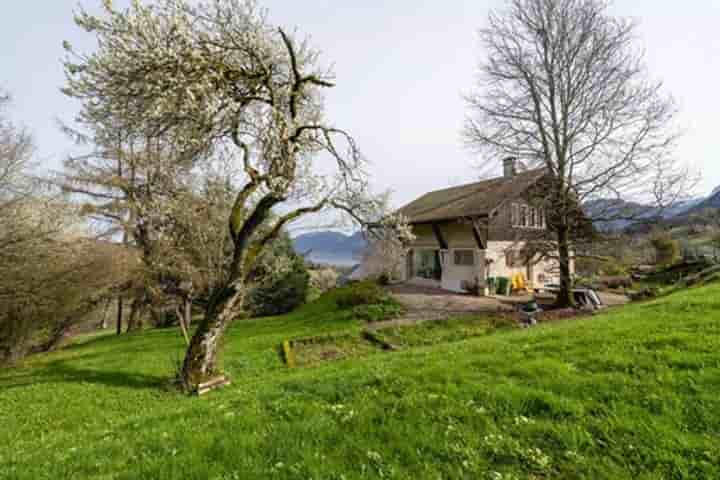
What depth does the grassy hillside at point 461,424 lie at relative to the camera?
2.42m

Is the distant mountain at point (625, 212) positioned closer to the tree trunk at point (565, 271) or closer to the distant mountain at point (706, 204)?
the tree trunk at point (565, 271)

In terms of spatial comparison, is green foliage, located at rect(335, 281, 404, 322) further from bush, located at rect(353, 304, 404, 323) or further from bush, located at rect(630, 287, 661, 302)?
bush, located at rect(630, 287, 661, 302)

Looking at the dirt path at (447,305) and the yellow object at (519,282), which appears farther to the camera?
the yellow object at (519,282)

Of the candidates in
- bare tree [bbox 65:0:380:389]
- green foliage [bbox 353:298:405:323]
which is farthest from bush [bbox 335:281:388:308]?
bare tree [bbox 65:0:380:389]

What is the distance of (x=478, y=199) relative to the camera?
19.1 meters

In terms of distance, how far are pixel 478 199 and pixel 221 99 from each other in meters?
16.3

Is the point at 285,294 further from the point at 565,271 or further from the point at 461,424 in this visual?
the point at 461,424

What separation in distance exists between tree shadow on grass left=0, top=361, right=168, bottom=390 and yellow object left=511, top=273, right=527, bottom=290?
17.6m

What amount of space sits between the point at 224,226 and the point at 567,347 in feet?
28.1

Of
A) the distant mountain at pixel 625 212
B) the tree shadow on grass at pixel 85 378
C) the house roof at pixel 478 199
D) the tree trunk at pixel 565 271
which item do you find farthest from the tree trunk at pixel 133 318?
the distant mountain at pixel 625 212

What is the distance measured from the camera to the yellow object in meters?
18.6

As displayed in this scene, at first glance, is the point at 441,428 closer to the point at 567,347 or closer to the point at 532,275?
the point at 567,347

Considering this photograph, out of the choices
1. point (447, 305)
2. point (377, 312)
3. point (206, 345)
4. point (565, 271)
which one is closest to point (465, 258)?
point (447, 305)

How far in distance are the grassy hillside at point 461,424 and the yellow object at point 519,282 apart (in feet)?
43.8
